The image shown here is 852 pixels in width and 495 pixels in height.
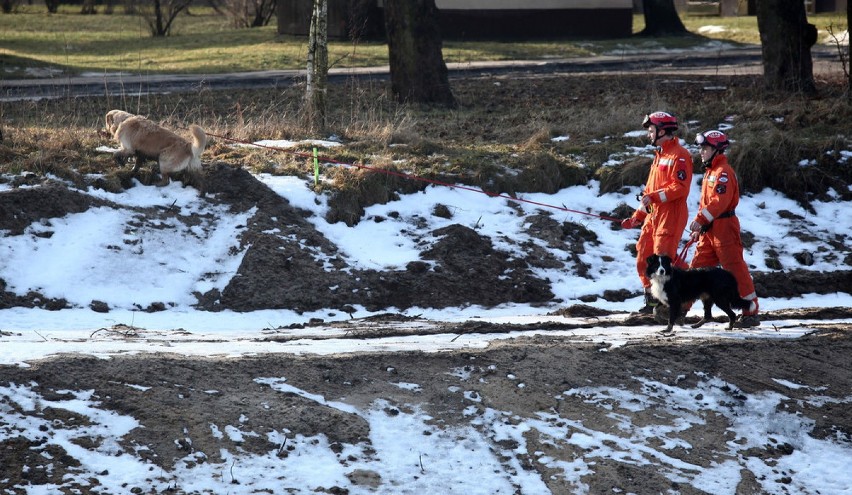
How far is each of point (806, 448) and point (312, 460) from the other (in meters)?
3.52

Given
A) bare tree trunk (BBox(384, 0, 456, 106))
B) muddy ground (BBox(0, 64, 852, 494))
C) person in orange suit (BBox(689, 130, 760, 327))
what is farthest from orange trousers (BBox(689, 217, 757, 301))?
bare tree trunk (BBox(384, 0, 456, 106))

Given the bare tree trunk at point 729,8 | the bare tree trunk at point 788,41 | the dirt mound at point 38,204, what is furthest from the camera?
the bare tree trunk at point 729,8

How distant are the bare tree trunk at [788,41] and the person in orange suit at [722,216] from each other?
877 cm

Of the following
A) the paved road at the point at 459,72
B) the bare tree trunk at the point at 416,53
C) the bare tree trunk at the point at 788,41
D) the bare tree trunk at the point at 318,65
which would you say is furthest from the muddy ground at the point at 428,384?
the paved road at the point at 459,72

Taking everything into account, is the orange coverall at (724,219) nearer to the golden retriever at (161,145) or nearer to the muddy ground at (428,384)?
the muddy ground at (428,384)

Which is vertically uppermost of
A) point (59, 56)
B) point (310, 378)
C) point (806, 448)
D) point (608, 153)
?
point (59, 56)

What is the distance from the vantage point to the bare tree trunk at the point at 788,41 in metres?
17.0

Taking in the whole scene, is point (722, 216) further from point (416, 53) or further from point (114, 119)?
point (416, 53)

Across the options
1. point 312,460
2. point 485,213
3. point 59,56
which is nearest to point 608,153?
point 485,213

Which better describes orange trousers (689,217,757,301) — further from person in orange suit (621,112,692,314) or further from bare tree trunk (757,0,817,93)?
bare tree trunk (757,0,817,93)

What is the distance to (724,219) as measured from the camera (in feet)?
29.7

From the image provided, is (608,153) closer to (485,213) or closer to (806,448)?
(485,213)

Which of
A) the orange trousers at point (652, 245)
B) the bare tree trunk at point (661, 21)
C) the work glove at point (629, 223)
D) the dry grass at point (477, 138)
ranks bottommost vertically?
the orange trousers at point (652, 245)

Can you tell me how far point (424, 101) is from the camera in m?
18.0
